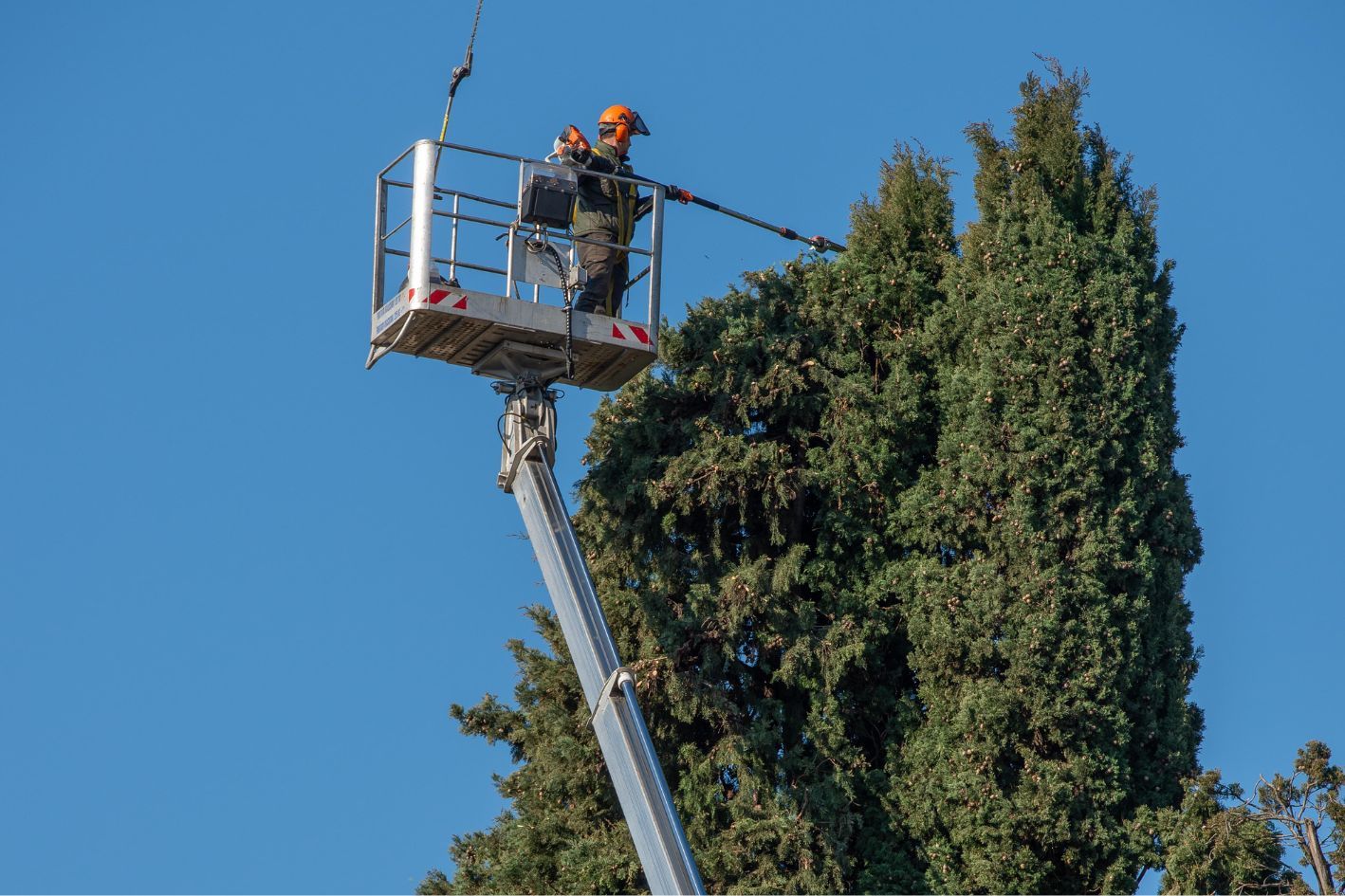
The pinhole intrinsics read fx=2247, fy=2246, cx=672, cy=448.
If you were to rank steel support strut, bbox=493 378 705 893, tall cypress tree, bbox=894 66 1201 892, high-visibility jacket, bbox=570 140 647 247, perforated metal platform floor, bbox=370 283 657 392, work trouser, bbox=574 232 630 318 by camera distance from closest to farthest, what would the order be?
steel support strut, bbox=493 378 705 893 → perforated metal platform floor, bbox=370 283 657 392 → tall cypress tree, bbox=894 66 1201 892 → work trouser, bbox=574 232 630 318 → high-visibility jacket, bbox=570 140 647 247

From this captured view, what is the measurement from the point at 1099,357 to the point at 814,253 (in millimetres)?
3254

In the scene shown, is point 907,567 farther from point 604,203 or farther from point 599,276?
point 604,203

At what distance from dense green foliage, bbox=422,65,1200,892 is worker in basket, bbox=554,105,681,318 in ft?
5.12

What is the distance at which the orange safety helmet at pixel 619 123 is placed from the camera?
20000mm

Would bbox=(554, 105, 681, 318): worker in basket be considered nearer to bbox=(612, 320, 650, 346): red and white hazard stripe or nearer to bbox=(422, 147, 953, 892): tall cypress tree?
bbox=(612, 320, 650, 346): red and white hazard stripe

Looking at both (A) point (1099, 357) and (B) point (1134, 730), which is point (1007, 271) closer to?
(A) point (1099, 357)

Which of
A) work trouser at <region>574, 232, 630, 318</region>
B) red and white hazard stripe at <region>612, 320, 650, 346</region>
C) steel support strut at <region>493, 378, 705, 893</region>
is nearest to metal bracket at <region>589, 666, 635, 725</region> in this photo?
steel support strut at <region>493, 378, 705, 893</region>

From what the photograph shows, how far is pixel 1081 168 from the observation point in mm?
20359

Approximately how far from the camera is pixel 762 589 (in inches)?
774

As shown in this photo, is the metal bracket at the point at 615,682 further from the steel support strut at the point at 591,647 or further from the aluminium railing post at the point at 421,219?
the aluminium railing post at the point at 421,219

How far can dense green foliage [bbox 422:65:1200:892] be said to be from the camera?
61.3ft

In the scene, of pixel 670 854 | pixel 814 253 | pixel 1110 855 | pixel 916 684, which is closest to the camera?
pixel 670 854

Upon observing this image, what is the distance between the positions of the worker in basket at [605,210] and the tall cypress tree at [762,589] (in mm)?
1516

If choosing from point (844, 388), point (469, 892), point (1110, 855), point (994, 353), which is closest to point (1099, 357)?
point (994, 353)
